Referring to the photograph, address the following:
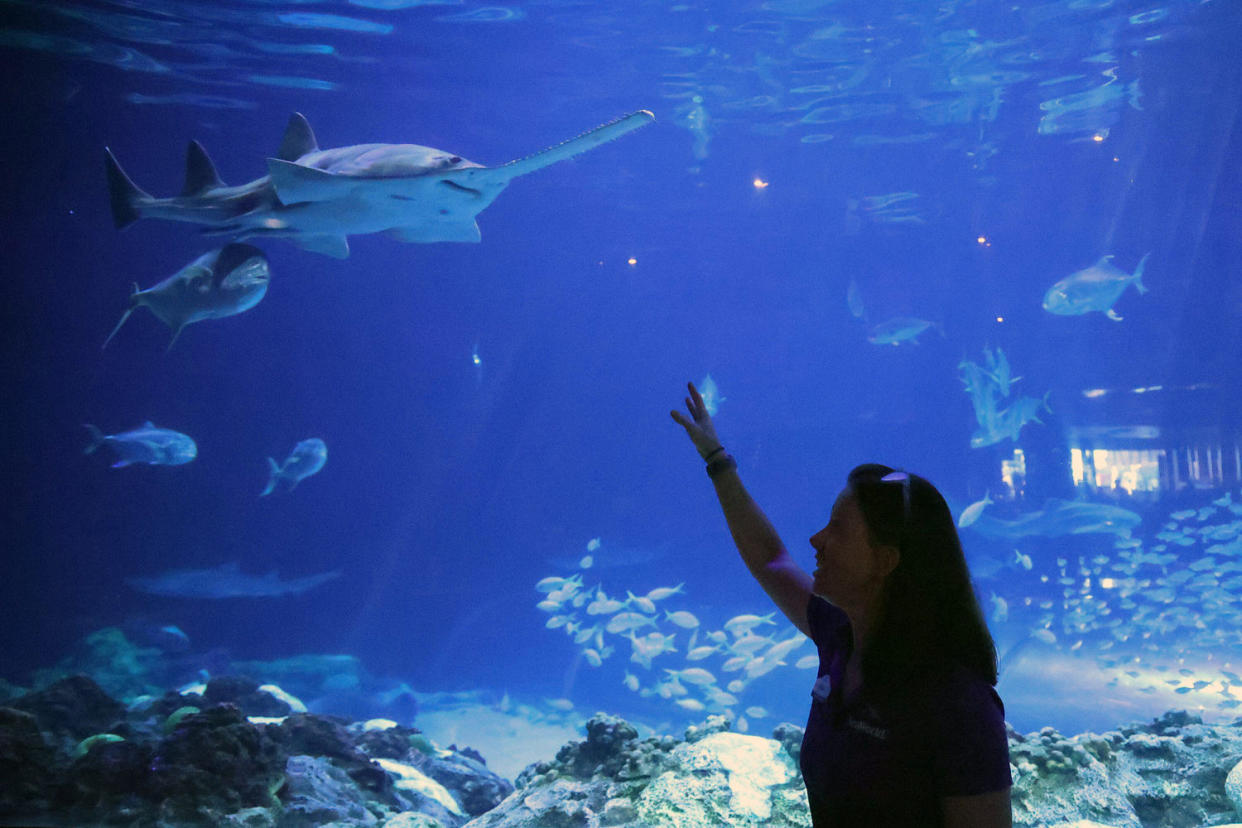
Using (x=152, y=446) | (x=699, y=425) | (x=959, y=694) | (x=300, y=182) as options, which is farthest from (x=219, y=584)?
(x=959, y=694)

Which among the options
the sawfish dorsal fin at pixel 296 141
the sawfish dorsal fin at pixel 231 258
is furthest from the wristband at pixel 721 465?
the sawfish dorsal fin at pixel 231 258

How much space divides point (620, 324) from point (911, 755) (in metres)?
26.1

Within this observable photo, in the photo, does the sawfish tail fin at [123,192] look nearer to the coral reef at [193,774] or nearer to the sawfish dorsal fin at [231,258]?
the sawfish dorsal fin at [231,258]

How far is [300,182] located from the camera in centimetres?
538

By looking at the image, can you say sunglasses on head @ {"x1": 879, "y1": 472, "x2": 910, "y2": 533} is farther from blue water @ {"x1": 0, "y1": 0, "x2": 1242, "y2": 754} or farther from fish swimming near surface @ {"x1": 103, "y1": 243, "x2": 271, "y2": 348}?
blue water @ {"x1": 0, "y1": 0, "x2": 1242, "y2": 754}

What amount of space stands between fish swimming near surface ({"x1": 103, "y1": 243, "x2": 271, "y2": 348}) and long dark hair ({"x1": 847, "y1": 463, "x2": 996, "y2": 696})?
6.39 m

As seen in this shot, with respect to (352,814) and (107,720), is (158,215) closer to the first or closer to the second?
(107,720)

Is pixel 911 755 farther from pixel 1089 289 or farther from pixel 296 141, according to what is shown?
pixel 1089 289

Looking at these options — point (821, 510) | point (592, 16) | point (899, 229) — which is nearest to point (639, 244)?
point (899, 229)

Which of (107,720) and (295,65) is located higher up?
(295,65)

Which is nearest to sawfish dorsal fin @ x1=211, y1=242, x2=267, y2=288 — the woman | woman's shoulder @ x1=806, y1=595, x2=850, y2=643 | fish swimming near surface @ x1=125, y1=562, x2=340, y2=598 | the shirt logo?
woman's shoulder @ x1=806, y1=595, x2=850, y2=643

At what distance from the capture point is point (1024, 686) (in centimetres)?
1339

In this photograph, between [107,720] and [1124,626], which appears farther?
[1124,626]

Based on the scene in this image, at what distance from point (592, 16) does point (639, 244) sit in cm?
1275
